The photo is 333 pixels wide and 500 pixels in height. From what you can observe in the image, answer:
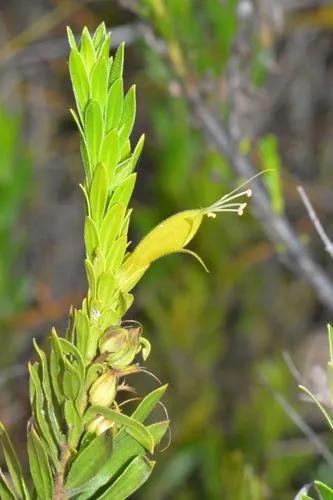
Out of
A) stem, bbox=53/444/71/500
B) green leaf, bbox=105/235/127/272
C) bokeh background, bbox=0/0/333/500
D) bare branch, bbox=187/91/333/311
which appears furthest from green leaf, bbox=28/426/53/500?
bare branch, bbox=187/91/333/311

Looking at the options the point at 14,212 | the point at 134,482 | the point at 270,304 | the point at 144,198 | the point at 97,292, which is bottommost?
Answer: the point at 270,304

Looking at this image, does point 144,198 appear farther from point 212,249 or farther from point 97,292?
point 97,292

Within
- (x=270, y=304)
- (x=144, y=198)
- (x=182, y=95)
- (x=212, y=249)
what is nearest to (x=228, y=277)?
(x=212, y=249)

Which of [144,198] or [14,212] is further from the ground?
[14,212]

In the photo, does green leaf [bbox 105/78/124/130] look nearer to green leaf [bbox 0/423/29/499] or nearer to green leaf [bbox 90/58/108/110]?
green leaf [bbox 90/58/108/110]

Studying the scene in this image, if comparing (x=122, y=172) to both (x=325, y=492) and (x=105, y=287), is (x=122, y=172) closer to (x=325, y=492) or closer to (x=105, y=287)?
(x=105, y=287)

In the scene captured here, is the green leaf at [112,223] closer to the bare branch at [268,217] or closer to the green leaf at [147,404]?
the green leaf at [147,404]

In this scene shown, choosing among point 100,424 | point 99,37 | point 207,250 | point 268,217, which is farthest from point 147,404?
point 207,250
